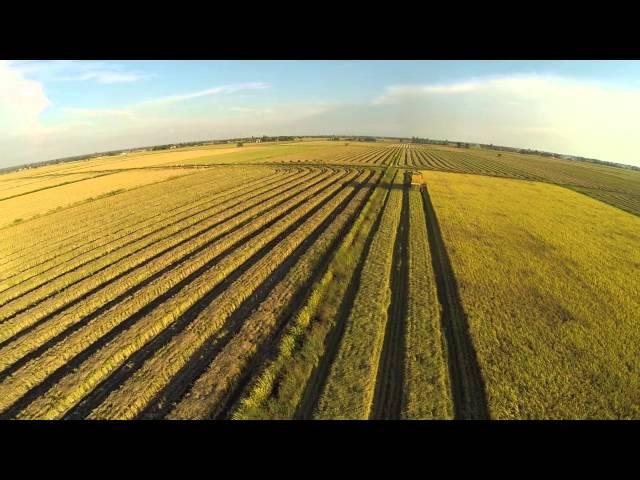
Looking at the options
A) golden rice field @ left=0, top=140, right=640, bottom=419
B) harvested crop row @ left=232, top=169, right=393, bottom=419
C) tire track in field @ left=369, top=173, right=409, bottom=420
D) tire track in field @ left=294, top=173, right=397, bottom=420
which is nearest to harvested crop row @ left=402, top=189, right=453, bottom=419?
golden rice field @ left=0, top=140, right=640, bottom=419

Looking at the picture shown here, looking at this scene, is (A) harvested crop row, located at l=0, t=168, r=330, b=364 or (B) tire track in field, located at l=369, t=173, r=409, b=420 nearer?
(B) tire track in field, located at l=369, t=173, r=409, b=420

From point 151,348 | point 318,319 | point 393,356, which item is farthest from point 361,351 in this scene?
point 151,348

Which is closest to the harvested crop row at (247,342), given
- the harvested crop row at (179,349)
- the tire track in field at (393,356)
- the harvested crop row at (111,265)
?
the harvested crop row at (179,349)

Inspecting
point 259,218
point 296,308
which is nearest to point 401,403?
point 296,308

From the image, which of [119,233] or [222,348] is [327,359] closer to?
[222,348]

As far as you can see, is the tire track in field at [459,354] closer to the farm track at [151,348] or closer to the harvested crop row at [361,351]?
the harvested crop row at [361,351]

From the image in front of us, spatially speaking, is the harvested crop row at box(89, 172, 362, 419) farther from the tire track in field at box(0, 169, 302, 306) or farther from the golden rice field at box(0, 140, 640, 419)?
the tire track in field at box(0, 169, 302, 306)

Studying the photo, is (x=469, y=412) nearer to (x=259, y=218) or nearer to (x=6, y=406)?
(x=6, y=406)
